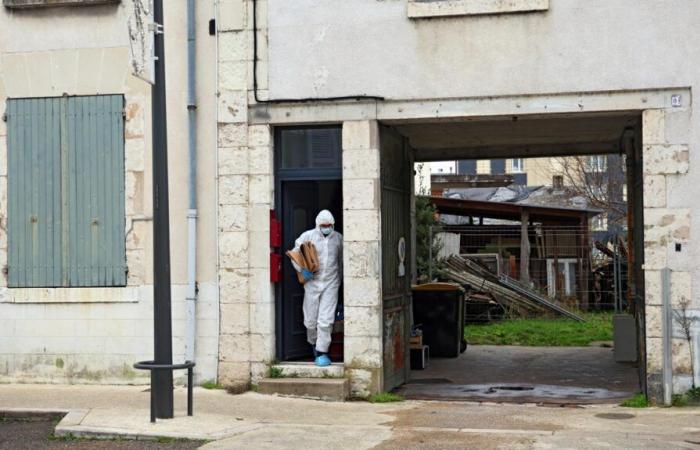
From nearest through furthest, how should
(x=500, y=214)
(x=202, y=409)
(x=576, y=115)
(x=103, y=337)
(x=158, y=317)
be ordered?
(x=158, y=317) → (x=202, y=409) → (x=576, y=115) → (x=103, y=337) → (x=500, y=214)

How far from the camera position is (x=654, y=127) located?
11.2 metres

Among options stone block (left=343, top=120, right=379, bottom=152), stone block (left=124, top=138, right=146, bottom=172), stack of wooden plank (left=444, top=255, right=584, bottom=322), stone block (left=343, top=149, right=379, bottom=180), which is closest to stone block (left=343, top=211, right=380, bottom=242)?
stone block (left=343, top=149, right=379, bottom=180)

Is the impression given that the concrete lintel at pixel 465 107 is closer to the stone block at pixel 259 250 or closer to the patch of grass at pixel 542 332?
the stone block at pixel 259 250

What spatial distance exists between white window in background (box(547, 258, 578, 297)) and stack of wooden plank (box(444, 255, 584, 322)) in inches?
53.3

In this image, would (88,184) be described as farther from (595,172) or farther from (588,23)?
(595,172)

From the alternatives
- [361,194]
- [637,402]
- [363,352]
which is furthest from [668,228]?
[363,352]

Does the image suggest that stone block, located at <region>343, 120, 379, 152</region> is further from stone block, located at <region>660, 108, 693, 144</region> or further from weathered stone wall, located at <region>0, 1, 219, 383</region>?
stone block, located at <region>660, 108, 693, 144</region>

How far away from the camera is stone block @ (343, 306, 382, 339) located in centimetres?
1182

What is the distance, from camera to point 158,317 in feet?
31.6

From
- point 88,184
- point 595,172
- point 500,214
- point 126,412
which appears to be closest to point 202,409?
point 126,412

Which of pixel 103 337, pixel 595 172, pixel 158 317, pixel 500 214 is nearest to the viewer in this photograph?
pixel 158 317

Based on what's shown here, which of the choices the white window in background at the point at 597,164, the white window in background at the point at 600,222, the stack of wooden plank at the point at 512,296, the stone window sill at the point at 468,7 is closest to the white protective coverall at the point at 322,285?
the stone window sill at the point at 468,7

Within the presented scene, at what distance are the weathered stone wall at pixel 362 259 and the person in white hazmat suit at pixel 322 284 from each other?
1.12 feet

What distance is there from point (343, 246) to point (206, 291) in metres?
1.65
